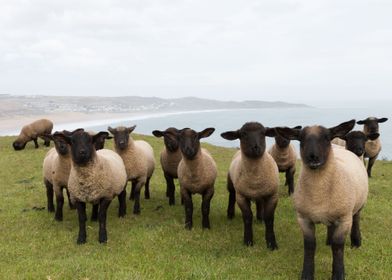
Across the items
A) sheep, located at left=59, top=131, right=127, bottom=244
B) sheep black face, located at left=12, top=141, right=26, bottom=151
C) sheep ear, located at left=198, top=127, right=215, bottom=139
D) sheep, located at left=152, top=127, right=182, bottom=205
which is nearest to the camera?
sheep, located at left=59, top=131, right=127, bottom=244

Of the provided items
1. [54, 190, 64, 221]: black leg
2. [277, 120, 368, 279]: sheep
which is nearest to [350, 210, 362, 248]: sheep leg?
[277, 120, 368, 279]: sheep

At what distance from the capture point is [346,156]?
24.3 ft

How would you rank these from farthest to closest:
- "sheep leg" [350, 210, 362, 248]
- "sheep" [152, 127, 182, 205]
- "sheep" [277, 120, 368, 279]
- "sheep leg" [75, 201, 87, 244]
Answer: "sheep" [152, 127, 182, 205] → "sheep leg" [75, 201, 87, 244] → "sheep leg" [350, 210, 362, 248] → "sheep" [277, 120, 368, 279]

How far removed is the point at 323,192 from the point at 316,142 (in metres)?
0.91

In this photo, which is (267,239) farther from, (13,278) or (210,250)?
(13,278)

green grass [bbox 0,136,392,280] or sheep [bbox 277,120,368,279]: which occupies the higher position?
sheep [bbox 277,120,368,279]

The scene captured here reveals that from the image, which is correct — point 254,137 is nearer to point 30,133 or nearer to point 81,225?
point 81,225

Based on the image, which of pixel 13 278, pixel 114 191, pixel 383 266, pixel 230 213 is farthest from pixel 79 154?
pixel 383 266

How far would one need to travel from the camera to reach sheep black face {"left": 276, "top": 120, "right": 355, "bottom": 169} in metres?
5.79

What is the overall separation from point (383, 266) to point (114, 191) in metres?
6.36

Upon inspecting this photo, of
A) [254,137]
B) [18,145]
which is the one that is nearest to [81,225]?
[254,137]

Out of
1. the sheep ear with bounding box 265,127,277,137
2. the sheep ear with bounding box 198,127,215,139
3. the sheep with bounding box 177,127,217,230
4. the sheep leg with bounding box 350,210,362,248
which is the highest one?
the sheep ear with bounding box 265,127,277,137

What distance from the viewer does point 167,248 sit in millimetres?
7965

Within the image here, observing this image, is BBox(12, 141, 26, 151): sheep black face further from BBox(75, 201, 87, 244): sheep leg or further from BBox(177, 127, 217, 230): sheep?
BBox(177, 127, 217, 230): sheep
